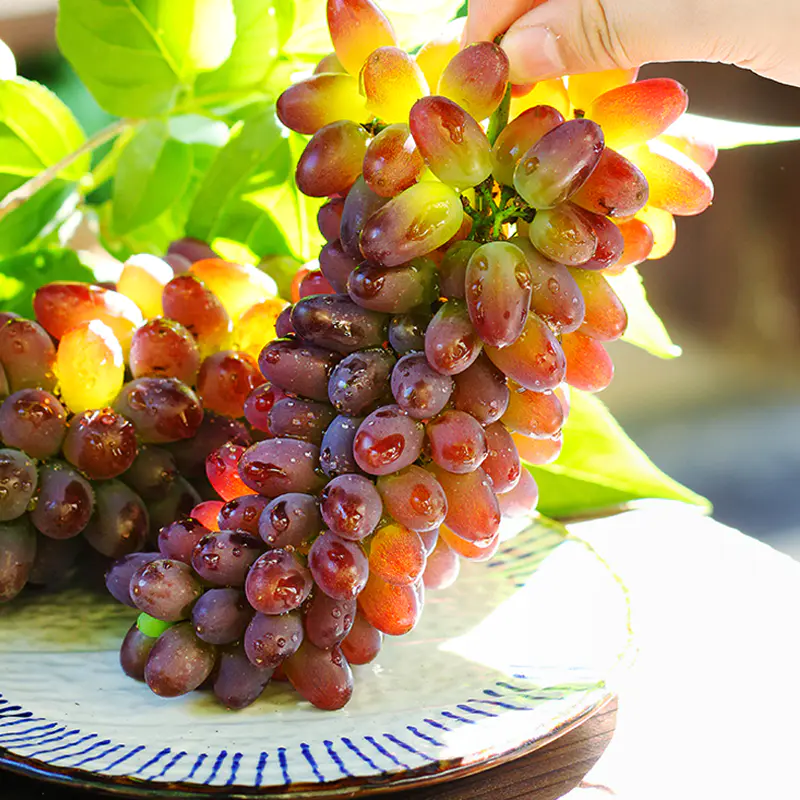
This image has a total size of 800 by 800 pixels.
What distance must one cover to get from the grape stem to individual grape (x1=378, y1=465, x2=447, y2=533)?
0.30 meters

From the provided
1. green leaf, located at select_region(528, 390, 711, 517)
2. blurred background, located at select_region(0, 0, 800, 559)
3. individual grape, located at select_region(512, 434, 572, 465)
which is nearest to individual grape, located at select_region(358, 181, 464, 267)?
individual grape, located at select_region(512, 434, 572, 465)

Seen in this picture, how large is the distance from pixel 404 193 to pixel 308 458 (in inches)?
3.9

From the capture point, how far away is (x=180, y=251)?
546 millimetres

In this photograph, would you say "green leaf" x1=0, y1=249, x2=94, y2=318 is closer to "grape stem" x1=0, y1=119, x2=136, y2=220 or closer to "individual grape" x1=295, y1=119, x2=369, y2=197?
"grape stem" x1=0, y1=119, x2=136, y2=220

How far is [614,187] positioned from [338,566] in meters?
0.16

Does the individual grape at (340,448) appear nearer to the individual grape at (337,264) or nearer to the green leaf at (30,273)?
the individual grape at (337,264)

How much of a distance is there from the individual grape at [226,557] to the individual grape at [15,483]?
0.32 feet

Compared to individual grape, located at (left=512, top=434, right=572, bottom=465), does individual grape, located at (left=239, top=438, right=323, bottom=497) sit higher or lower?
lower

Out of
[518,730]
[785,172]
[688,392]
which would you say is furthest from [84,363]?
[785,172]

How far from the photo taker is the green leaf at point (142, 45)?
52 centimetres

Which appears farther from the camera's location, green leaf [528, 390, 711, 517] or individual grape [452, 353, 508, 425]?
green leaf [528, 390, 711, 517]

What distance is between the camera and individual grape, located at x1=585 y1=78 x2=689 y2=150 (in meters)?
0.36

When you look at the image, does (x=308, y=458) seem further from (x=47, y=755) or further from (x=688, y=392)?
(x=688, y=392)

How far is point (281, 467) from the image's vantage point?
1.13ft
